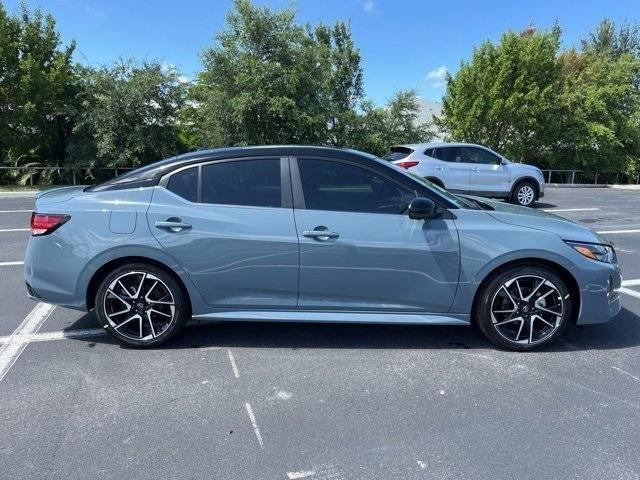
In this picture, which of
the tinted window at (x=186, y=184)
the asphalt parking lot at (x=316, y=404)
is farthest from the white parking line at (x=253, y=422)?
the tinted window at (x=186, y=184)

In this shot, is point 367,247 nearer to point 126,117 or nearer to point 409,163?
point 409,163

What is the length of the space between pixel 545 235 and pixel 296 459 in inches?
98.6

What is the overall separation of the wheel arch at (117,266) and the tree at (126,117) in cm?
1672

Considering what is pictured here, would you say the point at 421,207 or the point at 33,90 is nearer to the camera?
the point at 421,207

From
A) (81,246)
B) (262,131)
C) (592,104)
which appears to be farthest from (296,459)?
(592,104)

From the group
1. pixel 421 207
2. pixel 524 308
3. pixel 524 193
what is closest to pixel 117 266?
pixel 421 207

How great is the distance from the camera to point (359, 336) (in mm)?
4281

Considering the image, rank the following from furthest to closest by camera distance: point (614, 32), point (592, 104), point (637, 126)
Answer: point (614, 32)
point (637, 126)
point (592, 104)

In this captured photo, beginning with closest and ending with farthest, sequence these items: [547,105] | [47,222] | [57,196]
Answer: [47,222] < [57,196] < [547,105]

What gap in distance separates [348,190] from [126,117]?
59.8 ft

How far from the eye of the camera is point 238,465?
257 centimetres

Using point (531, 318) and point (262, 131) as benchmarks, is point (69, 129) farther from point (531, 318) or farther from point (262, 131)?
point (531, 318)

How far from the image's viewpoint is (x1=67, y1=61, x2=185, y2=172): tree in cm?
1934

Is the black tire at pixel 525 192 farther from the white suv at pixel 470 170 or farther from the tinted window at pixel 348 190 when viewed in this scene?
the tinted window at pixel 348 190
